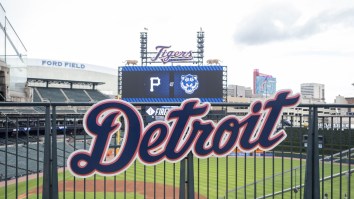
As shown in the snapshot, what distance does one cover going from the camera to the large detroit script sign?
3838 millimetres

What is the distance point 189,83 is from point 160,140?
28.7 meters

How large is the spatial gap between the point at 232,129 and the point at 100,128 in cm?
155

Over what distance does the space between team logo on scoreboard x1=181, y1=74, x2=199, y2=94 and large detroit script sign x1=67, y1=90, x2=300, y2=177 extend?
28.2 metres

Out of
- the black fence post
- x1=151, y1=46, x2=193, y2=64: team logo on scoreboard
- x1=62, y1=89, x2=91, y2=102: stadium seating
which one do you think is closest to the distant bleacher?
x1=62, y1=89, x2=91, y2=102: stadium seating

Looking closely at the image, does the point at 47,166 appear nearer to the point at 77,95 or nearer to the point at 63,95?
the point at 63,95

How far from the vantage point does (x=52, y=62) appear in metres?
68.2

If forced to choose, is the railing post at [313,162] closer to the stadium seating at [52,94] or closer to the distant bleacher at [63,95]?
the distant bleacher at [63,95]

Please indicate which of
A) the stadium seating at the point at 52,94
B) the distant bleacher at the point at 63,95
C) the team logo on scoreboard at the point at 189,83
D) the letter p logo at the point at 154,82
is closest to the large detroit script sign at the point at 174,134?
the team logo on scoreboard at the point at 189,83

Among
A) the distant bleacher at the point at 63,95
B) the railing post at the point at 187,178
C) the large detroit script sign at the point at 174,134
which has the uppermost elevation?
the distant bleacher at the point at 63,95

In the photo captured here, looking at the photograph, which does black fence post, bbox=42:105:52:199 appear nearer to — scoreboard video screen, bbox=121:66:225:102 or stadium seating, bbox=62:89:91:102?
scoreboard video screen, bbox=121:66:225:102

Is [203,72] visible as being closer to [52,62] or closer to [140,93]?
[140,93]

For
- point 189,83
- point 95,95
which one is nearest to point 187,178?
point 189,83

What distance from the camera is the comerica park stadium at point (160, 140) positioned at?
3930 millimetres

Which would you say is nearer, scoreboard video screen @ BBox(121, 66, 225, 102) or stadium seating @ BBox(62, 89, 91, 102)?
scoreboard video screen @ BBox(121, 66, 225, 102)
